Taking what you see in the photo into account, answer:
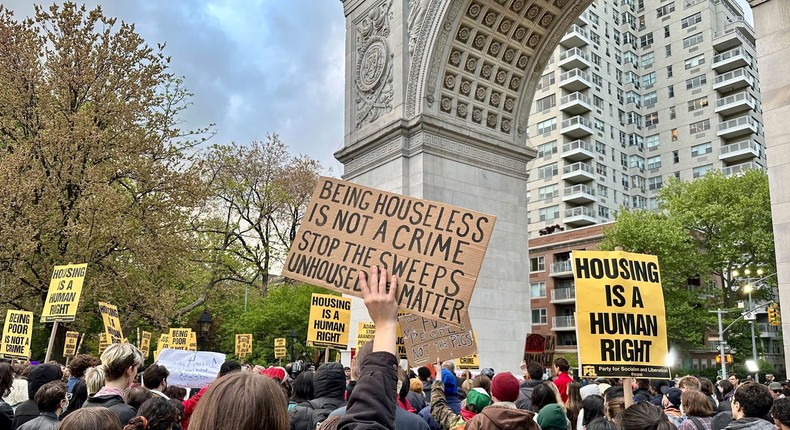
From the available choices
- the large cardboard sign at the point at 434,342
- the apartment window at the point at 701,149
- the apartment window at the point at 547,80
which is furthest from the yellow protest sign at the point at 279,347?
the apartment window at the point at 701,149

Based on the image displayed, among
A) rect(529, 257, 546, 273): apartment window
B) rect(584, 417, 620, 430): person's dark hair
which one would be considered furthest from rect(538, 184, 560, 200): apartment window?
rect(584, 417, 620, 430): person's dark hair

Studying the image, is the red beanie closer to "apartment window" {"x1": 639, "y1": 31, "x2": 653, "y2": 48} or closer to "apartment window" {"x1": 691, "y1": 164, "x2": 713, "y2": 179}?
"apartment window" {"x1": 691, "y1": 164, "x2": 713, "y2": 179}

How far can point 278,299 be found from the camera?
3884 cm

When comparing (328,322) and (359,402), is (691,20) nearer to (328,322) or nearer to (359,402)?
(328,322)

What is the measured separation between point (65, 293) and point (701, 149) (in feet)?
212

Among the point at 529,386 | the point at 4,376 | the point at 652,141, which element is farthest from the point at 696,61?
the point at 4,376

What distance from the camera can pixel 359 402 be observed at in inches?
94.9

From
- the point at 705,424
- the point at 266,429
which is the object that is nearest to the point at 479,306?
the point at 705,424

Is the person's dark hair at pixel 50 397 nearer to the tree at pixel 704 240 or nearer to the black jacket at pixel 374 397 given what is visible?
the black jacket at pixel 374 397

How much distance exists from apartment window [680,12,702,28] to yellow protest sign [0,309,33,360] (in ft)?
228

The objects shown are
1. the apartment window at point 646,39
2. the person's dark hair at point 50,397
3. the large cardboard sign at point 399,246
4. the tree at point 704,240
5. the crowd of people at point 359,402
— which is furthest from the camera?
the apartment window at point 646,39

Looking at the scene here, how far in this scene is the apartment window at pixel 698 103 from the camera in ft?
216

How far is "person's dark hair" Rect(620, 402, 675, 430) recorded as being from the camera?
4031mm

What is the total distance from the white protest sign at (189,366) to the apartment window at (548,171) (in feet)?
199
